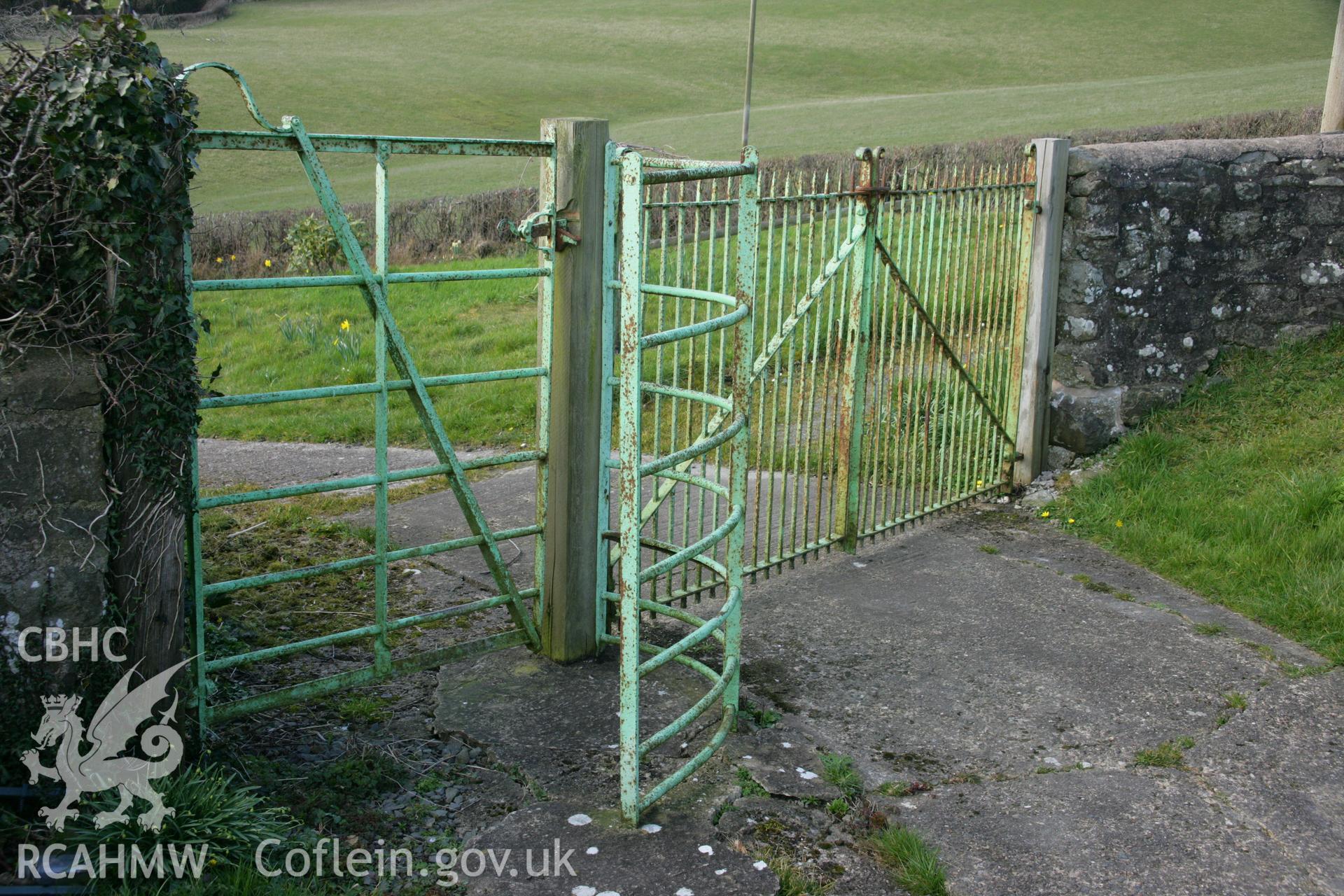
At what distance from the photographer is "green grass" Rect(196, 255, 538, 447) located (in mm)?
9148

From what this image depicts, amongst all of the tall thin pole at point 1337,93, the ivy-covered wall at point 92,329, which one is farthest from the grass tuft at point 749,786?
the tall thin pole at point 1337,93

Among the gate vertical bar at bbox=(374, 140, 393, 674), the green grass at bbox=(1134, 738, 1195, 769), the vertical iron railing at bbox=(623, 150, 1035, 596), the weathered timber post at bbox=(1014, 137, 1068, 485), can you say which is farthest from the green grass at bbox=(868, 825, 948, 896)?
the weathered timber post at bbox=(1014, 137, 1068, 485)

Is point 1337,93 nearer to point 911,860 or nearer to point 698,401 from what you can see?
point 698,401

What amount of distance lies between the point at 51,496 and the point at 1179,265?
6848mm

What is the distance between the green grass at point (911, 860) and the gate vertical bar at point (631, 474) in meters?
0.82

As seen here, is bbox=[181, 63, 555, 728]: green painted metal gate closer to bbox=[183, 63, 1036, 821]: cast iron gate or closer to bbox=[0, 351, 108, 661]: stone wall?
bbox=[183, 63, 1036, 821]: cast iron gate

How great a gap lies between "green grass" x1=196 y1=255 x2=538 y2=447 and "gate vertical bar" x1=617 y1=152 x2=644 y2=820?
5.18m

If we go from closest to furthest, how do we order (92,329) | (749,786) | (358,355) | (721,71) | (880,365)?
(92,329)
(749,786)
(880,365)
(358,355)
(721,71)

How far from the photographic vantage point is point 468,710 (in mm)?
4500

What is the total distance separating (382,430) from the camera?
4.24 m

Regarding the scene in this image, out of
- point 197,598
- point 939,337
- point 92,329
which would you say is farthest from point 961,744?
point 92,329

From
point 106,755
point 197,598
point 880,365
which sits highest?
point 880,365

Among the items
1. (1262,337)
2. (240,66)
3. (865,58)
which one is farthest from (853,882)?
(865,58)

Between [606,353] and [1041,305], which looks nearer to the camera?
[606,353]
